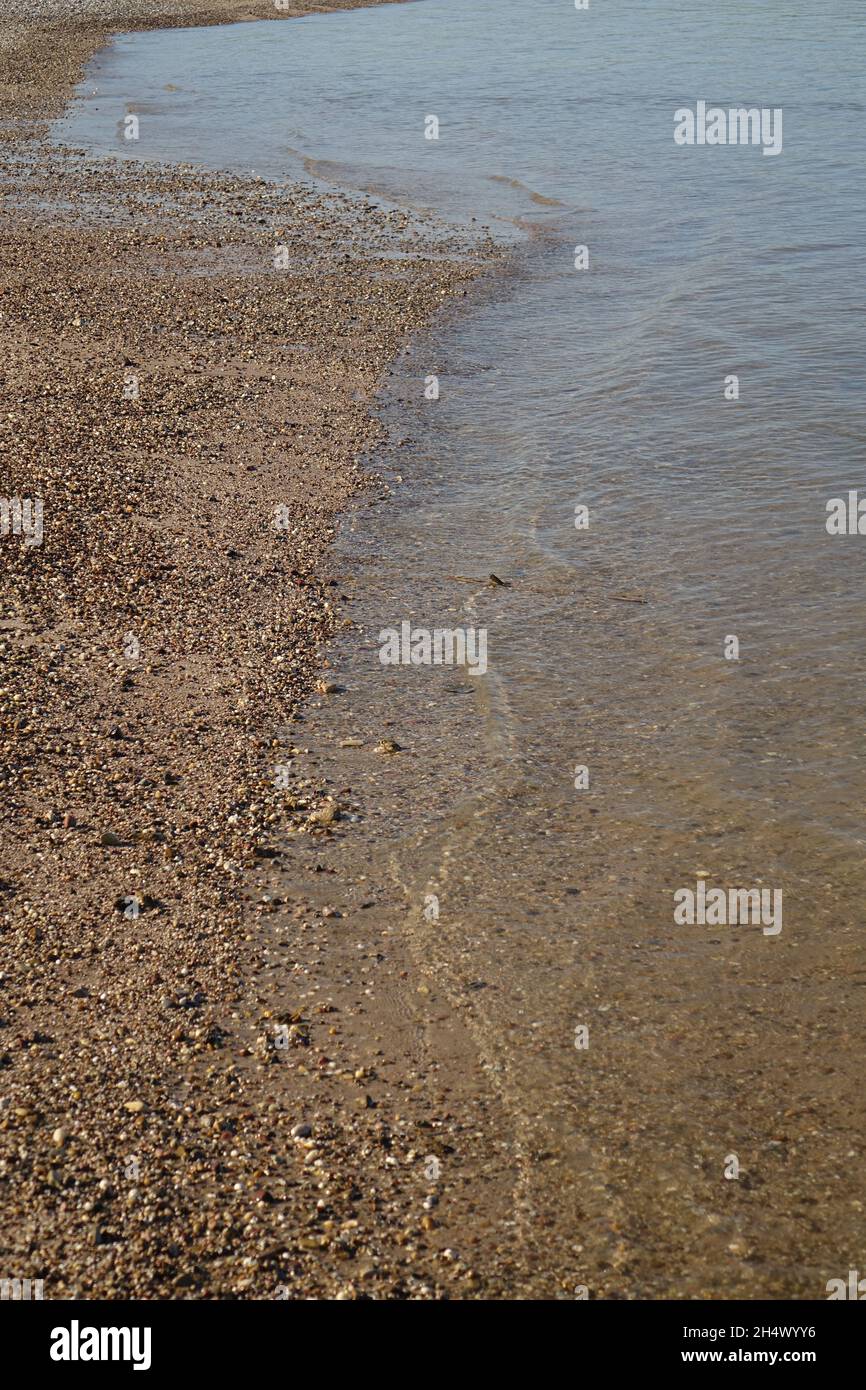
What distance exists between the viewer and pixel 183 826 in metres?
8.96

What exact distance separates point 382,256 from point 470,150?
1051cm

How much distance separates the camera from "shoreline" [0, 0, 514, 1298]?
610cm

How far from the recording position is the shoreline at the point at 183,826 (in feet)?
20.0

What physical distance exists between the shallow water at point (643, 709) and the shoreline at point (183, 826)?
0.67 meters

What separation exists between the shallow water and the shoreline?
0.67 meters

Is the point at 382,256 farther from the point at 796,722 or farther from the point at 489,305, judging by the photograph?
the point at 796,722

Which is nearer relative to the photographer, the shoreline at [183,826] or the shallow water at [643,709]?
the shoreline at [183,826]

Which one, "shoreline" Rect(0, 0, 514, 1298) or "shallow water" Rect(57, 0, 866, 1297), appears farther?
"shallow water" Rect(57, 0, 866, 1297)

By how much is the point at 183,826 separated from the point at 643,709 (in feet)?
13.1

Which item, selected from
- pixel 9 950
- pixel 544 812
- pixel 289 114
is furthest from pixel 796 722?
pixel 289 114

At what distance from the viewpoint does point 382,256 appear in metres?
23.2

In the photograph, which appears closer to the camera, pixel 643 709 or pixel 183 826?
pixel 183 826

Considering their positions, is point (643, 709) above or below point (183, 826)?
above

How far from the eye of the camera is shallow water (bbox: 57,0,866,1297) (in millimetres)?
6688
